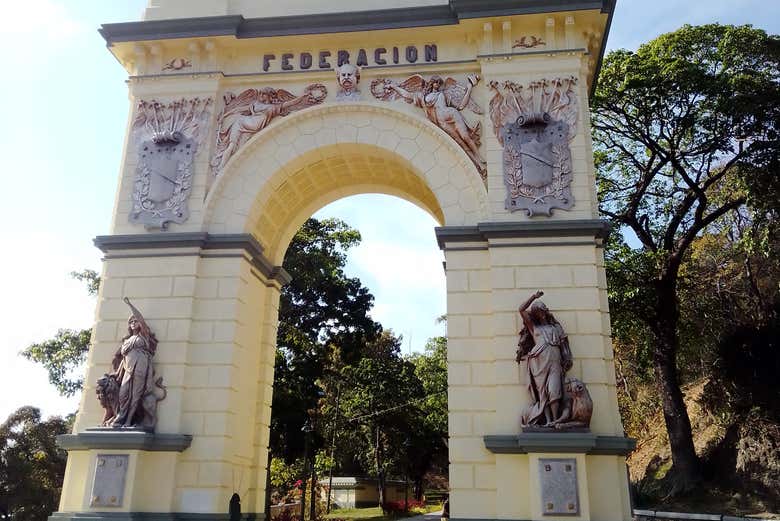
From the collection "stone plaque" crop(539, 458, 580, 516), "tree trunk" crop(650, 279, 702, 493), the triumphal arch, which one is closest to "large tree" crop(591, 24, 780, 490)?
Result: "tree trunk" crop(650, 279, 702, 493)

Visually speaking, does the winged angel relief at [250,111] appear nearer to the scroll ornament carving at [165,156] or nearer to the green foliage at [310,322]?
the scroll ornament carving at [165,156]

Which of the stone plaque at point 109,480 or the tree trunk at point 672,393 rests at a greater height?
the tree trunk at point 672,393

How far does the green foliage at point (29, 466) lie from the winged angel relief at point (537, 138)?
19308 mm

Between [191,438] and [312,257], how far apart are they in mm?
14573

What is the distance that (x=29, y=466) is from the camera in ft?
76.3

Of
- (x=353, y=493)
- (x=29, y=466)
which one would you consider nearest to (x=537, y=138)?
(x=29, y=466)

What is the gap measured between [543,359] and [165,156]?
26.7 feet

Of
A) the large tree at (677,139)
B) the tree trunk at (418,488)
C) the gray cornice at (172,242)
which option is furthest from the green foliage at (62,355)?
the tree trunk at (418,488)

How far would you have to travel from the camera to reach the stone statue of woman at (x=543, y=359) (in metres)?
10.4

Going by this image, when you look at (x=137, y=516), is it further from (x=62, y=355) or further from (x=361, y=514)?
(x=361, y=514)

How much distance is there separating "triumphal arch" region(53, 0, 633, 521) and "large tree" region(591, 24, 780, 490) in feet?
26.9

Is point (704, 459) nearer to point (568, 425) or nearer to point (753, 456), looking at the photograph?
point (753, 456)

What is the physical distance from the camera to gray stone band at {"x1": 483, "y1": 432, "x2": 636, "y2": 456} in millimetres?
10055

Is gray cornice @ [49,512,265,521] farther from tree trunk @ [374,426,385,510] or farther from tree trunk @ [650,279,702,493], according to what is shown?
tree trunk @ [374,426,385,510]
